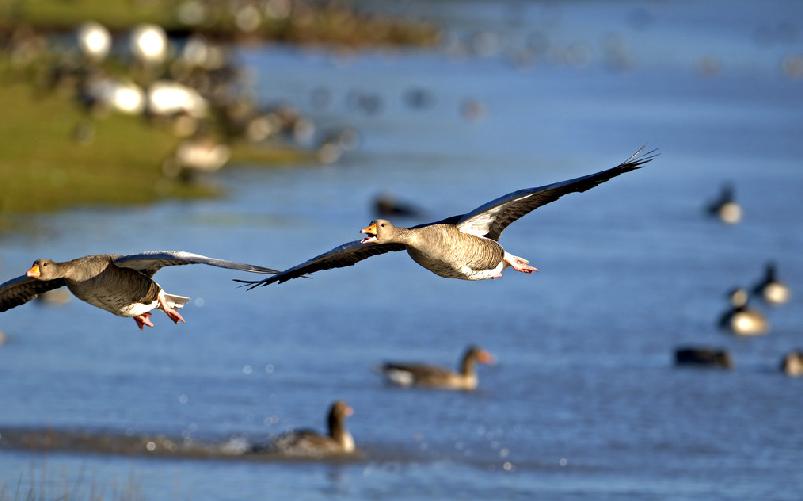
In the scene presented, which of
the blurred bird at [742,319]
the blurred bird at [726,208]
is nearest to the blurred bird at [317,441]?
the blurred bird at [742,319]

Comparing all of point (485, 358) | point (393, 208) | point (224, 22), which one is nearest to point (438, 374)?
point (485, 358)

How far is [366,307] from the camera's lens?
1259 inches

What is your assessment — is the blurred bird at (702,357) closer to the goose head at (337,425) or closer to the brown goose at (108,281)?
the goose head at (337,425)

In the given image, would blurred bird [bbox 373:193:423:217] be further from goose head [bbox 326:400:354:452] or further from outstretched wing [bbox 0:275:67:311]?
outstretched wing [bbox 0:275:67:311]

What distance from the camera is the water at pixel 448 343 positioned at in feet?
72.0

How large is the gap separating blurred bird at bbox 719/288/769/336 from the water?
0.30 metres

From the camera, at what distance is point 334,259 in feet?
44.7

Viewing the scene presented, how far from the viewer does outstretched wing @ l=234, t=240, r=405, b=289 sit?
43.5 ft

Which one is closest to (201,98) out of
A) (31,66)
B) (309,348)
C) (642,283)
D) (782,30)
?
(31,66)

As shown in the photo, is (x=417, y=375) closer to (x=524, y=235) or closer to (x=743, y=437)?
(x=743, y=437)

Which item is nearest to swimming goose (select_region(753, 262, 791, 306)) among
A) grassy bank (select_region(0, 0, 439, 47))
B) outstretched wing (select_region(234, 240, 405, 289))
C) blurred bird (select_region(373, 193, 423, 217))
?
blurred bird (select_region(373, 193, 423, 217))

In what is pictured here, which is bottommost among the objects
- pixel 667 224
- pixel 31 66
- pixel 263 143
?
pixel 667 224

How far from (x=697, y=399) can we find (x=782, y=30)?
112m

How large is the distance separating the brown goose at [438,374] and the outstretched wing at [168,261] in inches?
458
